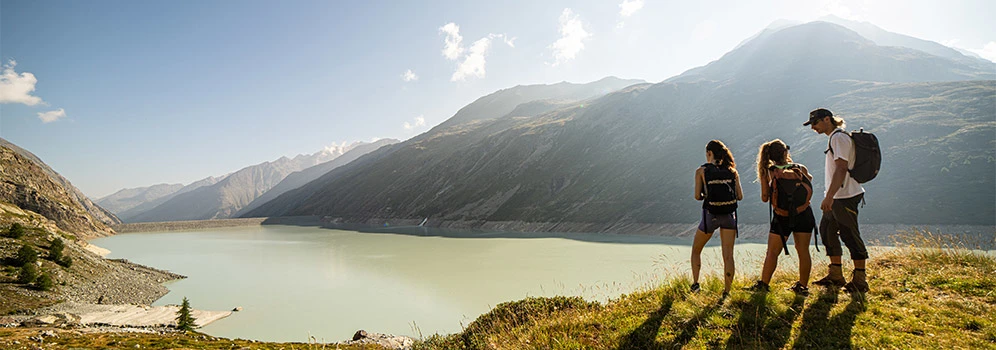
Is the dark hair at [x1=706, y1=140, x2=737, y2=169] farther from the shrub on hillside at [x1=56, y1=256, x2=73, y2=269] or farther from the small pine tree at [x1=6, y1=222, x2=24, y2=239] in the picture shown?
the small pine tree at [x1=6, y1=222, x2=24, y2=239]

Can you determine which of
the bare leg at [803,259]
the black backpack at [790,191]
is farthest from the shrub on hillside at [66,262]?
the bare leg at [803,259]

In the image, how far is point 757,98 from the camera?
273 feet

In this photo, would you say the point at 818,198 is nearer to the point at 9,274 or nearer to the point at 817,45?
the point at 9,274

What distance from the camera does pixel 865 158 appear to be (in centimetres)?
537

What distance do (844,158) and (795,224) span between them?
996 mm

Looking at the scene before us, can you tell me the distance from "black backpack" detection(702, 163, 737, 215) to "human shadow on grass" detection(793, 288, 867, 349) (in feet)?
4.77

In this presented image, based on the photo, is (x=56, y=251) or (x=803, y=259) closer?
(x=803, y=259)

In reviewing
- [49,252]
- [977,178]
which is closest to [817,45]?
[977,178]

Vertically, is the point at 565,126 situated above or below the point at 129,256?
above

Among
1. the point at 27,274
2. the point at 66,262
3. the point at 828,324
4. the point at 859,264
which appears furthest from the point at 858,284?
the point at 66,262

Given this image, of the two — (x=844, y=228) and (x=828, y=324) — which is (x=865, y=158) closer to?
(x=844, y=228)

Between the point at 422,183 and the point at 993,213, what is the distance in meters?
103

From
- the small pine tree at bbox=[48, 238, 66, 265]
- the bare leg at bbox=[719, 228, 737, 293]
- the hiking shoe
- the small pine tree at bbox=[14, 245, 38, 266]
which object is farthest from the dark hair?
the small pine tree at bbox=[48, 238, 66, 265]

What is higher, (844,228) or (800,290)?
(844,228)
